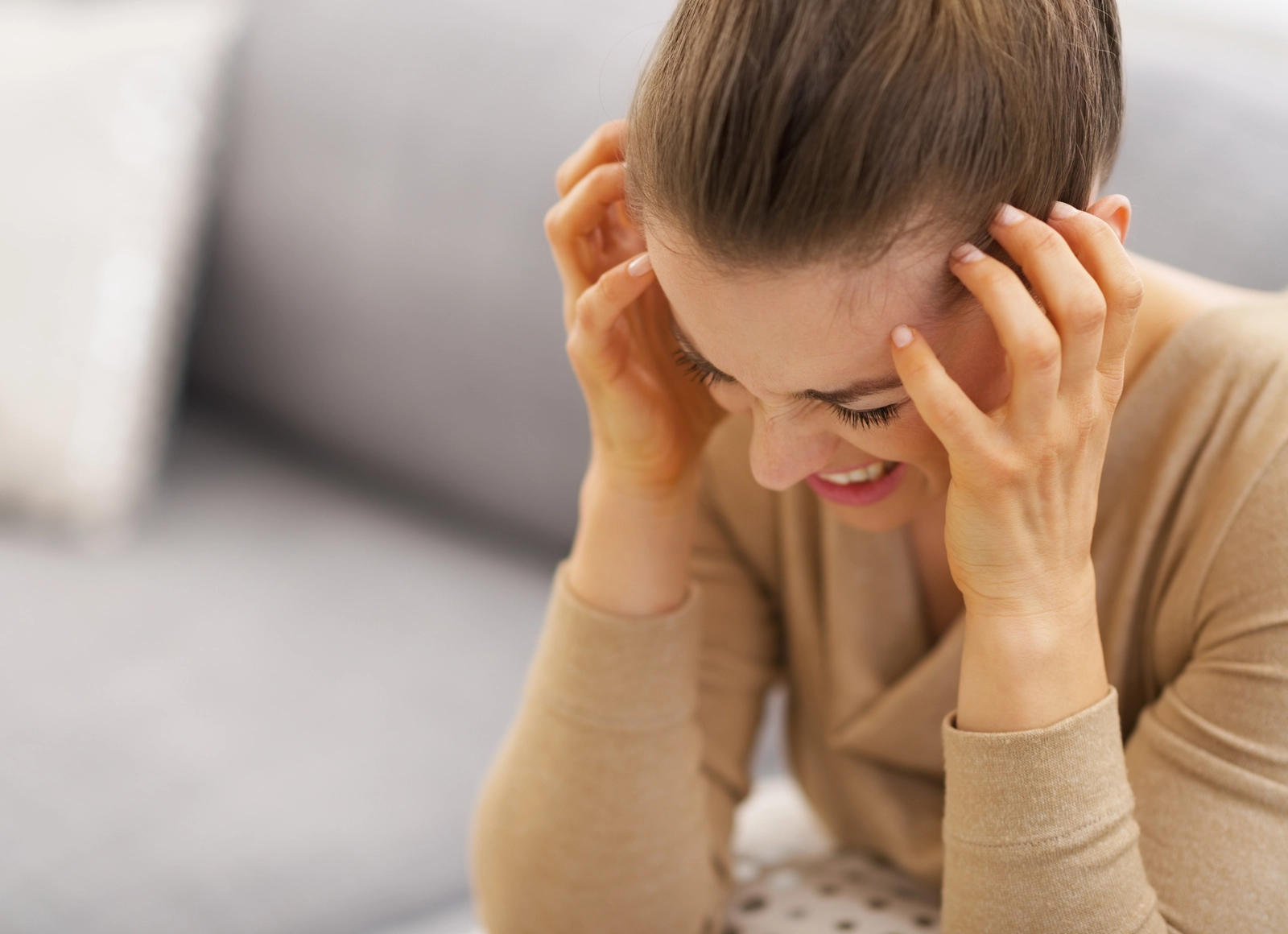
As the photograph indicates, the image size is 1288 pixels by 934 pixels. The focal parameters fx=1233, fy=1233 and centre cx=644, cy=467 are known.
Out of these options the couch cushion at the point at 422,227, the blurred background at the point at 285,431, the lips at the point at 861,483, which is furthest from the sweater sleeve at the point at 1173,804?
the couch cushion at the point at 422,227

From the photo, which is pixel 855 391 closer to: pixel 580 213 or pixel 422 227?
pixel 580 213

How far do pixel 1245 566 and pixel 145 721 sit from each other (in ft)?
3.27

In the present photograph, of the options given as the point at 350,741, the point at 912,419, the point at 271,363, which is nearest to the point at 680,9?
the point at 912,419

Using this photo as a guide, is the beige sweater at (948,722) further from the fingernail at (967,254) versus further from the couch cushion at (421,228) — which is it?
the couch cushion at (421,228)

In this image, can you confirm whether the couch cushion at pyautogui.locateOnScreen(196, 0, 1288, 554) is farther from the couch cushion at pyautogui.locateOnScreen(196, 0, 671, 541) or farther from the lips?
the lips

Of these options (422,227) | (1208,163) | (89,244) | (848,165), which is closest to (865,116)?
(848,165)

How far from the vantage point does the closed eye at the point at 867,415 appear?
674 mm

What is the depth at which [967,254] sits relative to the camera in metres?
0.60

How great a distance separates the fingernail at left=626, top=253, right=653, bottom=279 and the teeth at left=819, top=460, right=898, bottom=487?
0.18m

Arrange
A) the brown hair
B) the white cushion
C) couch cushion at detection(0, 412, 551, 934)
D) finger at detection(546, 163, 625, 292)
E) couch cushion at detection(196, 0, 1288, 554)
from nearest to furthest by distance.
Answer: the brown hair < finger at detection(546, 163, 625, 292) < couch cushion at detection(0, 412, 551, 934) < couch cushion at detection(196, 0, 1288, 554) < the white cushion

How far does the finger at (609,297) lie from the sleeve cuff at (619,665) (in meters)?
0.21

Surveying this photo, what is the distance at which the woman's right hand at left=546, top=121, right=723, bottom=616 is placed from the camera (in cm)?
79

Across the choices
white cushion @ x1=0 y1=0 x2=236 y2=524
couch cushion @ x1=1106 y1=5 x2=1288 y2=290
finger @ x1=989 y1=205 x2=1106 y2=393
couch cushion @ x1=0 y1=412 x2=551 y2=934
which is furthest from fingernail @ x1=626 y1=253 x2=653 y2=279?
white cushion @ x1=0 y1=0 x2=236 y2=524

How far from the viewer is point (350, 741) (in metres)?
1.22
